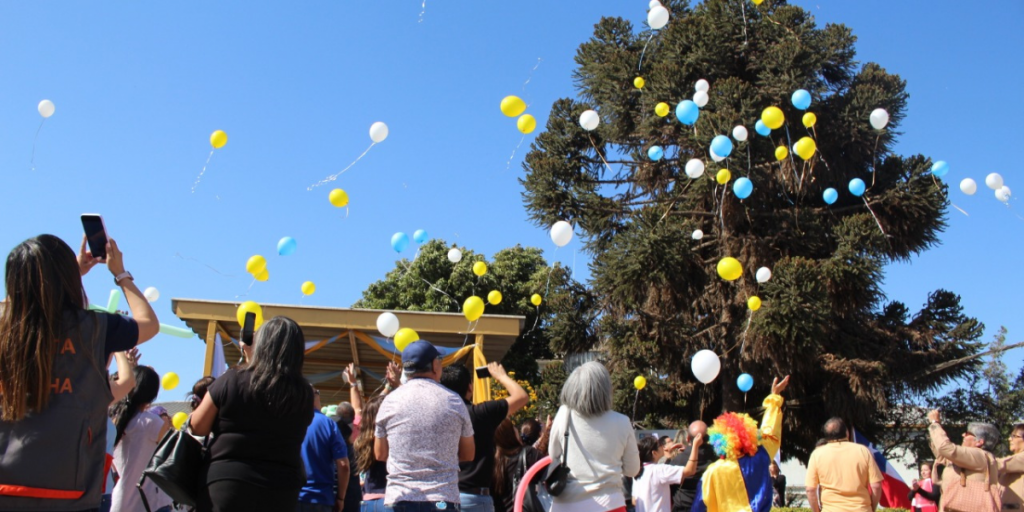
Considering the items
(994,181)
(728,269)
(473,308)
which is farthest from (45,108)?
(994,181)

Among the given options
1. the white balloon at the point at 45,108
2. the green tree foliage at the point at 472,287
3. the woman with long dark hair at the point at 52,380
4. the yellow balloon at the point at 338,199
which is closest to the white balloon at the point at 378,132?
the yellow balloon at the point at 338,199

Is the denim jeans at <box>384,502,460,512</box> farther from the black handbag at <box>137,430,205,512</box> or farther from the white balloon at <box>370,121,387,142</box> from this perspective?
the white balloon at <box>370,121,387,142</box>

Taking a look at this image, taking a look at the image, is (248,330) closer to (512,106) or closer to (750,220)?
(512,106)

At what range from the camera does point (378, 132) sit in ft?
27.3

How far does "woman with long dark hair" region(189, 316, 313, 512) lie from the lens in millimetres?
2742

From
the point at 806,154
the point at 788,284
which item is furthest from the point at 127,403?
the point at 788,284

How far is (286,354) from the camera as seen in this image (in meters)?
2.91

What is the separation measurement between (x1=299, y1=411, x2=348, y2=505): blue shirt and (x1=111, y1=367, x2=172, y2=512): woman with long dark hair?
0.82 m

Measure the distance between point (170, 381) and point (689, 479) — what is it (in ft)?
15.2

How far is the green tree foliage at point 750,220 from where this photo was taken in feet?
46.6

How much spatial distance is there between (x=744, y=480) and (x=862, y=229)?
33.2 feet

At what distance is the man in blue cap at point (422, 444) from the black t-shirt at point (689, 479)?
272cm

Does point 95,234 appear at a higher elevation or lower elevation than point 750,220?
lower

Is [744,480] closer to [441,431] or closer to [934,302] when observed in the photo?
[441,431]
